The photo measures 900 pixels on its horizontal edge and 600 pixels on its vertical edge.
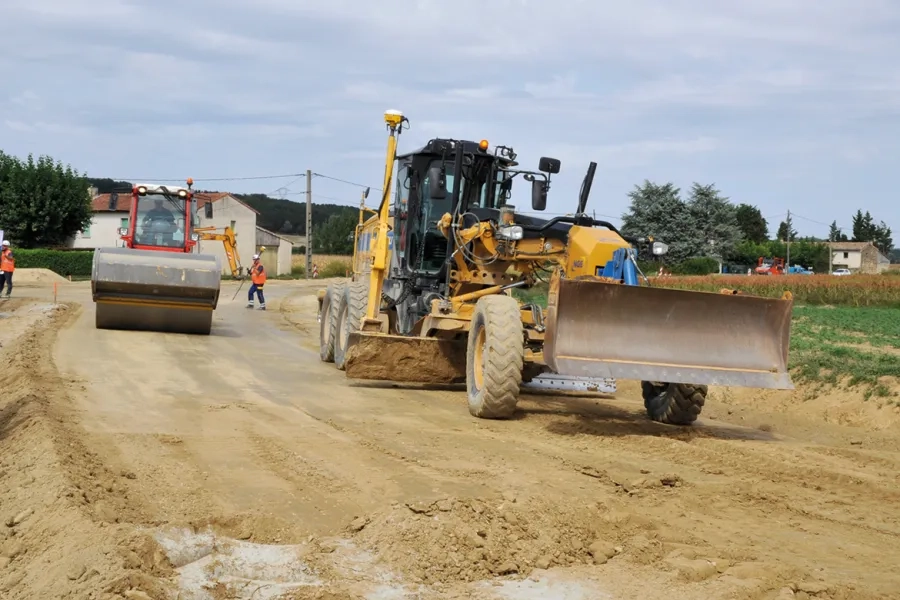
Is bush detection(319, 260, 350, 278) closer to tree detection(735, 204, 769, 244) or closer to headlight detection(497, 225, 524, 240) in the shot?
headlight detection(497, 225, 524, 240)

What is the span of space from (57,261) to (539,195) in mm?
43302

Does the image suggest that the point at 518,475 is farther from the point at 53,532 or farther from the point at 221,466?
the point at 53,532

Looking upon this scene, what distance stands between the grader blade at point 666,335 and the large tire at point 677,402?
0.66 meters

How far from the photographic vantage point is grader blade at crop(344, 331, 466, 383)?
1173 cm

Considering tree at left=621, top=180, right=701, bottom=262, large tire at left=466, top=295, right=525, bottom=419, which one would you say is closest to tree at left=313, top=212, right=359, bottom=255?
tree at left=621, top=180, right=701, bottom=262

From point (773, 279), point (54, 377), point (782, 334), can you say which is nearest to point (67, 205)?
point (773, 279)

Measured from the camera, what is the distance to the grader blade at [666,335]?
9.16 meters

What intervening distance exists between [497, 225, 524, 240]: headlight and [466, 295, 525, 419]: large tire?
2.91 ft

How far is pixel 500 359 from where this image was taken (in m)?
9.66

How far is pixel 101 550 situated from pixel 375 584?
1.33 meters

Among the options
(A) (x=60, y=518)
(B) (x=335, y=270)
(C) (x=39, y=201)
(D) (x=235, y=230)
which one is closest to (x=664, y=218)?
(B) (x=335, y=270)

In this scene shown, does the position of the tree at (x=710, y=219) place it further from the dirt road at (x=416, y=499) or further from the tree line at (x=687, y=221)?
the dirt road at (x=416, y=499)

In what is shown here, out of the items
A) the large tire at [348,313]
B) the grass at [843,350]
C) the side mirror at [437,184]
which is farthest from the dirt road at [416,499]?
the side mirror at [437,184]

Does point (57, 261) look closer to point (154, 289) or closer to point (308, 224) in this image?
point (308, 224)
